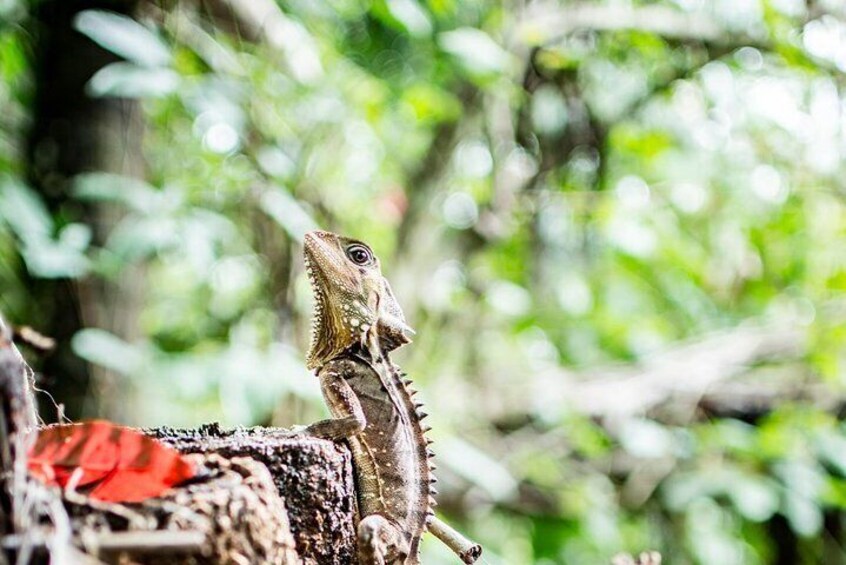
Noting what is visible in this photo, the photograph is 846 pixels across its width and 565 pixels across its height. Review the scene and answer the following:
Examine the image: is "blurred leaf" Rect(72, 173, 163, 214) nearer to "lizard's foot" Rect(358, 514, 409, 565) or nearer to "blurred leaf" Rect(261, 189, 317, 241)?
"blurred leaf" Rect(261, 189, 317, 241)

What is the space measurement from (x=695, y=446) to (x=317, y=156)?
1862 mm

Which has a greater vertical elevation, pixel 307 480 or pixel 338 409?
pixel 307 480

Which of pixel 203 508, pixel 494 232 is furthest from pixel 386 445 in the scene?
pixel 494 232

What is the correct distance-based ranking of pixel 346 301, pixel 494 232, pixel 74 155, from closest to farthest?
1. pixel 346 301
2. pixel 74 155
3. pixel 494 232

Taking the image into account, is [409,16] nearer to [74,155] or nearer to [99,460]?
[74,155]

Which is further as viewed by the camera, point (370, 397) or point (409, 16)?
point (409, 16)

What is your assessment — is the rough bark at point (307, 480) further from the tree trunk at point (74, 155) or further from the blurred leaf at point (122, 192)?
the tree trunk at point (74, 155)

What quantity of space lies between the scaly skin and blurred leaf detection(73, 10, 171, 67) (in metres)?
0.84

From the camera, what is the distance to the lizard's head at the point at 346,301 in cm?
145

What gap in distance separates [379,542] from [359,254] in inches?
22.8

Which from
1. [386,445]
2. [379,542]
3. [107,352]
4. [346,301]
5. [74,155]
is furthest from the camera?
[74,155]

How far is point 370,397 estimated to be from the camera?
4.36 ft

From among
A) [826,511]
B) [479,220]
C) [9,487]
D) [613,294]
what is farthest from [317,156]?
[826,511]

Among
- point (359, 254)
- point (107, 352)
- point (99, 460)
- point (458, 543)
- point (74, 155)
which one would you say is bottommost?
point (107, 352)
